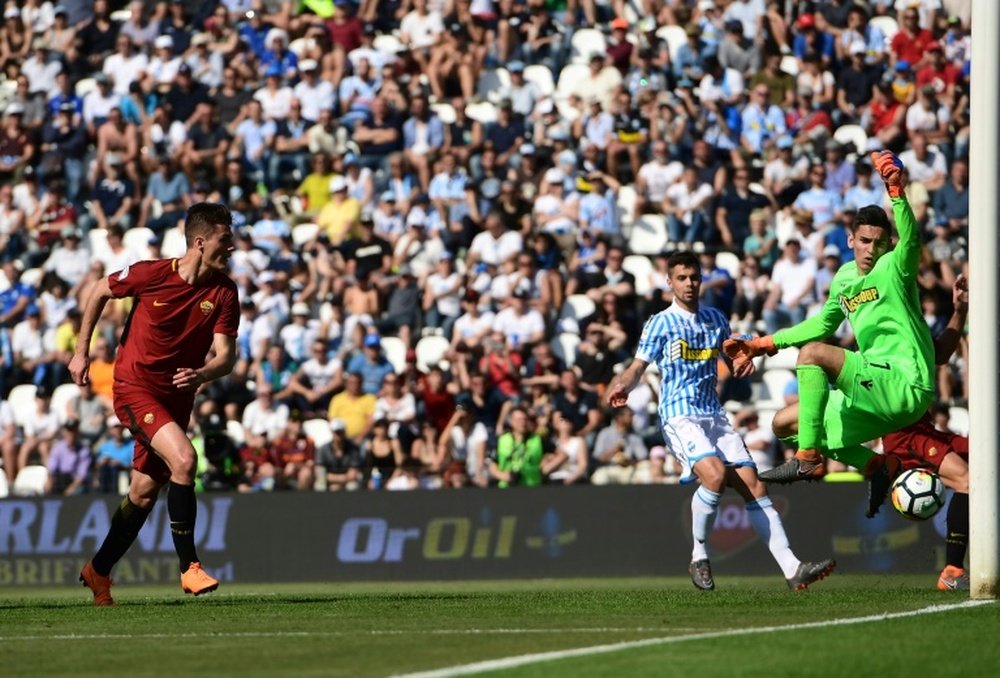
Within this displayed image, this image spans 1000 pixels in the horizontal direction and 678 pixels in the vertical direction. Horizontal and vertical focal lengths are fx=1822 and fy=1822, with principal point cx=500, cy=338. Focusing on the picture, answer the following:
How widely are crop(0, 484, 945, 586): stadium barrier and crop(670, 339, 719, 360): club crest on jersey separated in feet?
18.4

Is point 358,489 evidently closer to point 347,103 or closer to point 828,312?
point 347,103

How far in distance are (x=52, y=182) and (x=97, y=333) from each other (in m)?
4.19

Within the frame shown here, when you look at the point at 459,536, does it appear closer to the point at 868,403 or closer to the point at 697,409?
the point at 697,409

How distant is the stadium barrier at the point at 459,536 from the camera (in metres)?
18.8

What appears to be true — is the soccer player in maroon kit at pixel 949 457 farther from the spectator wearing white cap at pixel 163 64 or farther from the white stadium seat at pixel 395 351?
the spectator wearing white cap at pixel 163 64

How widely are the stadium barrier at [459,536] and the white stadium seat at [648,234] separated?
4.40m

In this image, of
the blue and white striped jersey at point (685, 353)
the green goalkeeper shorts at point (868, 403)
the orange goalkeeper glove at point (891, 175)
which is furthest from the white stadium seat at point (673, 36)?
the orange goalkeeper glove at point (891, 175)

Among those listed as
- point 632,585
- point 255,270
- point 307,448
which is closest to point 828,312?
point 632,585

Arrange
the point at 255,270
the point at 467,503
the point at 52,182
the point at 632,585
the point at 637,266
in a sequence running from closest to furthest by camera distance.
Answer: the point at 632,585, the point at 467,503, the point at 637,266, the point at 255,270, the point at 52,182

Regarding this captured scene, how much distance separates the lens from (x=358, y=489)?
20562 millimetres

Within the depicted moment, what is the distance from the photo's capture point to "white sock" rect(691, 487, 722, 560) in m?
13.4

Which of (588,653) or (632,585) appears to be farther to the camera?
(632,585)

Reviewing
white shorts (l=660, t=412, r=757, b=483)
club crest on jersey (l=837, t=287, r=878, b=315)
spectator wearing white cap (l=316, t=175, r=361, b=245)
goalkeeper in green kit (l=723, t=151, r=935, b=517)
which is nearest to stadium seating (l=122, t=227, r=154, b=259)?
spectator wearing white cap (l=316, t=175, r=361, b=245)

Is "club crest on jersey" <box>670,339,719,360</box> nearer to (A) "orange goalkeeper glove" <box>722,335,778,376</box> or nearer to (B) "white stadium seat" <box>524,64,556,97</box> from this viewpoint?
(A) "orange goalkeeper glove" <box>722,335,778,376</box>
